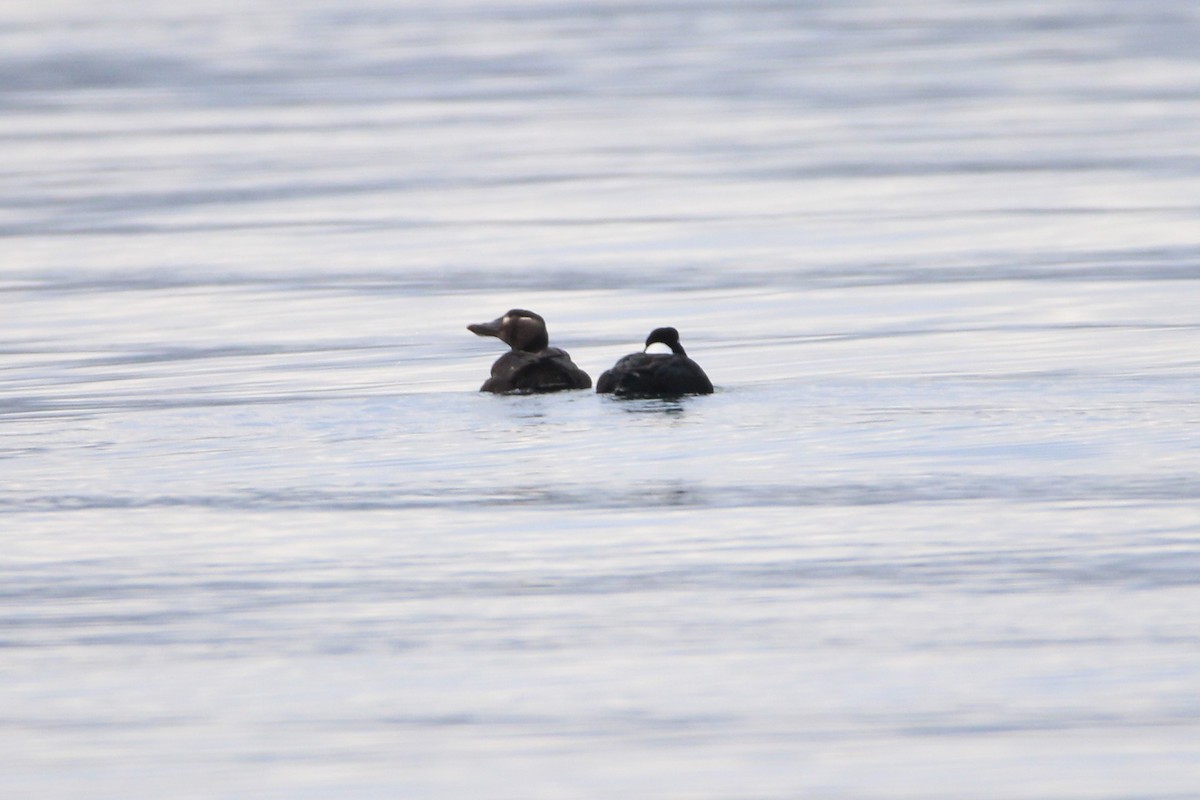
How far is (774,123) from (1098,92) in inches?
213

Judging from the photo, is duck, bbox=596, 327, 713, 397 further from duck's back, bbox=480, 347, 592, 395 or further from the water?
duck's back, bbox=480, 347, 592, 395

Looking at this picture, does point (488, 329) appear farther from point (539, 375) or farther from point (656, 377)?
point (656, 377)

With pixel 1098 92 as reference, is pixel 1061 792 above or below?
below

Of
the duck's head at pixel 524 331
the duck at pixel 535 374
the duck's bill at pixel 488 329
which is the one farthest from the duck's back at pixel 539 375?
the duck's bill at pixel 488 329

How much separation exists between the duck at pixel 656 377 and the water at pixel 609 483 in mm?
203

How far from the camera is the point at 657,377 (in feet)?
37.4

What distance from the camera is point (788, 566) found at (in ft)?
26.2

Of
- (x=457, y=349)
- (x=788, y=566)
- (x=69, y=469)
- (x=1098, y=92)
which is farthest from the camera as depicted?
(x=1098, y=92)

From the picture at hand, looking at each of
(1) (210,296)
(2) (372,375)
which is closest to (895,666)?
(2) (372,375)

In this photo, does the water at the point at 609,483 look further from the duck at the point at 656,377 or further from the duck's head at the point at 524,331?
the duck's head at the point at 524,331

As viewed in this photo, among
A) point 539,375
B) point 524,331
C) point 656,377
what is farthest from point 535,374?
point 524,331

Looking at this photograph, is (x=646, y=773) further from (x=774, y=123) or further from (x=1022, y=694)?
(x=774, y=123)

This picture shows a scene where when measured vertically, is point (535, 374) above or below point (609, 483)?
above

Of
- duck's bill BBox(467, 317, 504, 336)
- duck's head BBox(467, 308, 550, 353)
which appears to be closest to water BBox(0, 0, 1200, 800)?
duck's bill BBox(467, 317, 504, 336)
